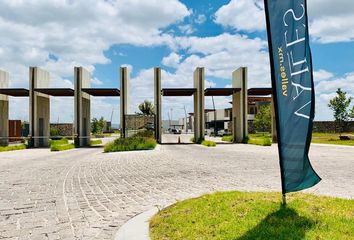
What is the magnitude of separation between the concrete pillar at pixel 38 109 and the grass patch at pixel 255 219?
1135 inches

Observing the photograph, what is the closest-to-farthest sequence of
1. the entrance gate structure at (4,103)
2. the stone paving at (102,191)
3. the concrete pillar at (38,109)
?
1. the stone paving at (102,191)
2. the concrete pillar at (38,109)
3. the entrance gate structure at (4,103)

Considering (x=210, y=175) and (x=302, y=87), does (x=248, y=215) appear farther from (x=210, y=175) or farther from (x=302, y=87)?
(x=210, y=175)

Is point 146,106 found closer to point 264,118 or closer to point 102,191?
point 264,118

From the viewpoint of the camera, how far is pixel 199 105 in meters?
34.7

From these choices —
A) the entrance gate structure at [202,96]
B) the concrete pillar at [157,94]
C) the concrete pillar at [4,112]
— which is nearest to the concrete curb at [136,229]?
the concrete pillar at [157,94]

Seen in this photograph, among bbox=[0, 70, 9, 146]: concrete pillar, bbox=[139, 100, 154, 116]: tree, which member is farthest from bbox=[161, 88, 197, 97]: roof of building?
bbox=[139, 100, 154, 116]: tree

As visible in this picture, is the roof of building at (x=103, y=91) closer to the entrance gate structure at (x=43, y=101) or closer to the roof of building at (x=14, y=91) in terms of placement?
the entrance gate structure at (x=43, y=101)

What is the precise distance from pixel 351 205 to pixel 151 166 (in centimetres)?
939

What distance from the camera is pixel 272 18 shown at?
205 inches

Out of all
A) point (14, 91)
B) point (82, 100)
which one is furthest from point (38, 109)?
point (82, 100)

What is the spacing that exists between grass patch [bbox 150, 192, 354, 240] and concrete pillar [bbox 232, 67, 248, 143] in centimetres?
2874

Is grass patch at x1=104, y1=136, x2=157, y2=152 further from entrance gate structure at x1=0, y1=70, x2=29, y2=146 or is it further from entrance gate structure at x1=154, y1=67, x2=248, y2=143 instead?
entrance gate structure at x1=0, y1=70, x2=29, y2=146

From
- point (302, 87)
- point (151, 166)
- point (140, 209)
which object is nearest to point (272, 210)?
point (302, 87)

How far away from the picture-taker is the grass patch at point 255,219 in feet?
14.8
